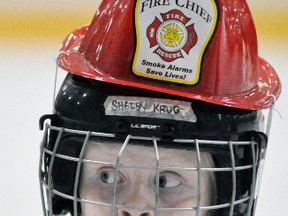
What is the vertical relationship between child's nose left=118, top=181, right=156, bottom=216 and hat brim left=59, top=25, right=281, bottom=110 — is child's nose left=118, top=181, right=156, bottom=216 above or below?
below

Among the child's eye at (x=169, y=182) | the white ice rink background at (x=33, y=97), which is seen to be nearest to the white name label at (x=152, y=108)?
the child's eye at (x=169, y=182)

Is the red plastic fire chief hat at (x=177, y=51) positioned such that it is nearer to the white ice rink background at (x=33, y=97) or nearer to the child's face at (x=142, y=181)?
the child's face at (x=142, y=181)

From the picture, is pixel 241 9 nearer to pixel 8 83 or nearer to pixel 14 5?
pixel 8 83

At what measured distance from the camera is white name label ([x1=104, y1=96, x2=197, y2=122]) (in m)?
1.30

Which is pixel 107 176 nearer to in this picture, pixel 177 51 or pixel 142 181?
pixel 142 181

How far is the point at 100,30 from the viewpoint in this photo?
1407 mm

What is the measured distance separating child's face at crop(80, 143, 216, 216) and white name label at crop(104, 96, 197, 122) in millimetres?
61

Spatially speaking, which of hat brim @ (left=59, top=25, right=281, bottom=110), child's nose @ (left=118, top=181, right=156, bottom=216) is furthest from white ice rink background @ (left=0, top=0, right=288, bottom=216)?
child's nose @ (left=118, top=181, right=156, bottom=216)

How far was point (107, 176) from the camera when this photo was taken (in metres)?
1.38

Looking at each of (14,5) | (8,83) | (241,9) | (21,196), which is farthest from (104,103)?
(14,5)

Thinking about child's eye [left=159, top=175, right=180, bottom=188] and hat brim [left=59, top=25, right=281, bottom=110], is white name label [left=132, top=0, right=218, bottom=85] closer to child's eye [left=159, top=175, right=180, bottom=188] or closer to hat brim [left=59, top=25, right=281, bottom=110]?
hat brim [left=59, top=25, right=281, bottom=110]

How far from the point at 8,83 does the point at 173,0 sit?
104cm

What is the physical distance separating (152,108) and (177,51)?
4.3 inches

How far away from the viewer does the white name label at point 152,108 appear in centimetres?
130
